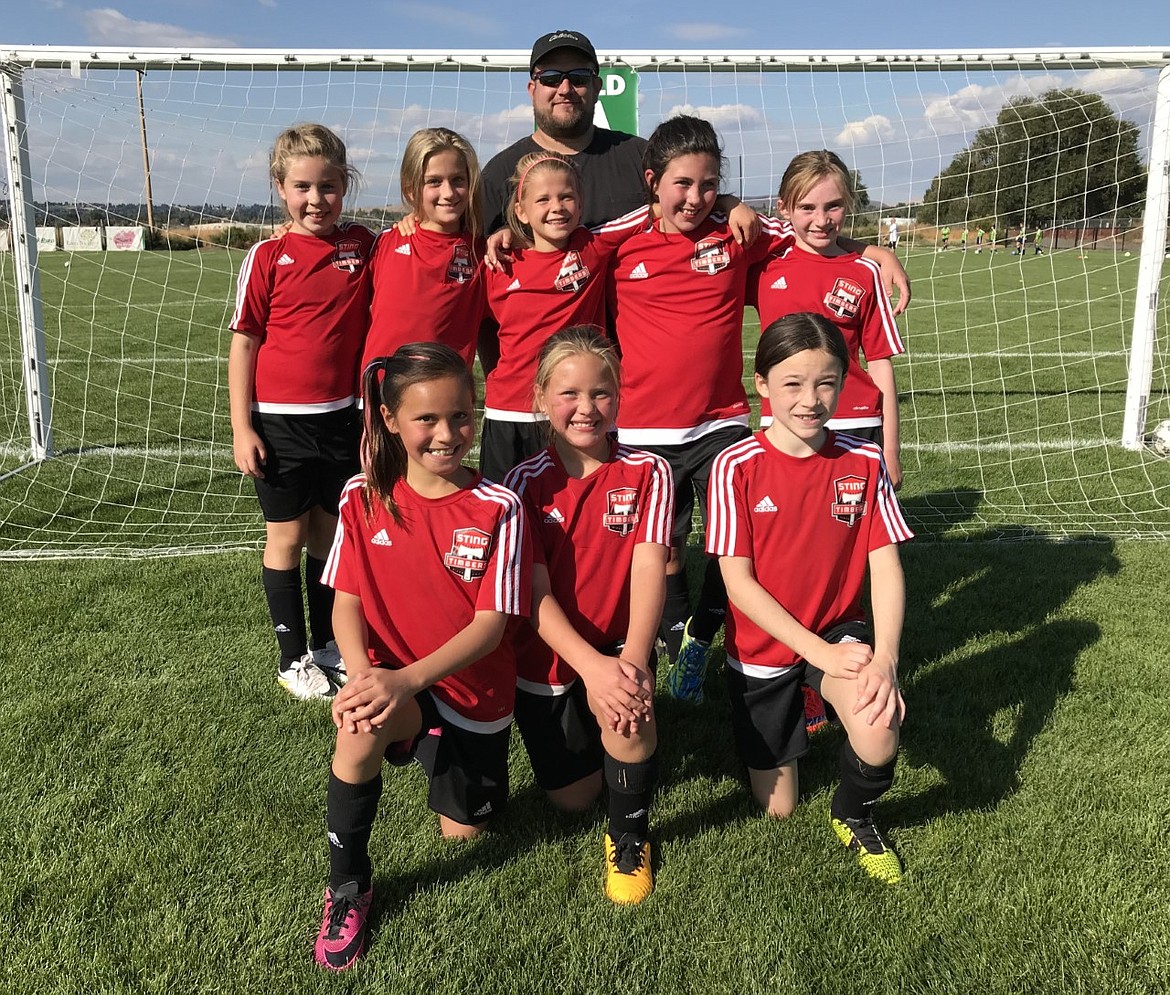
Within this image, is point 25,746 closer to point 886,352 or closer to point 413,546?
point 413,546

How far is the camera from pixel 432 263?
2975 millimetres

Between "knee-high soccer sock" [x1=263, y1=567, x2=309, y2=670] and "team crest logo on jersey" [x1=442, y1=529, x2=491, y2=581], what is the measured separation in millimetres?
1266

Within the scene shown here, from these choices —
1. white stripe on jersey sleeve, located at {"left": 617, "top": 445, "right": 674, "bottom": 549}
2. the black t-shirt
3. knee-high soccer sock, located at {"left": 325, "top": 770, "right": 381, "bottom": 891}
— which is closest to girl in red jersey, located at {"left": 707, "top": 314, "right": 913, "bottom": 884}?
white stripe on jersey sleeve, located at {"left": 617, "top": 445, "right": 674, "bottom": 549}

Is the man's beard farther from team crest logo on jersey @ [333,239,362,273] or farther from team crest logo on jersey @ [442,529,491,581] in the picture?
team crest logo on jersey @ [442,529,491,581]

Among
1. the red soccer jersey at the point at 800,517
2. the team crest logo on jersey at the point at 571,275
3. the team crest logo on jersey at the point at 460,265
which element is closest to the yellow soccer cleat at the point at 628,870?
the red soccer jersey at the point at 800,517

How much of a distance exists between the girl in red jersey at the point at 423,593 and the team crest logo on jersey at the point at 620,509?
265 millimetres

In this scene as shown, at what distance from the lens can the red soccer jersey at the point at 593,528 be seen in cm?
235

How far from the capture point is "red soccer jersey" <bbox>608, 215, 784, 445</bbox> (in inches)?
118

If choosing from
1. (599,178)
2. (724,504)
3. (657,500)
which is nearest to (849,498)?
(724,504)

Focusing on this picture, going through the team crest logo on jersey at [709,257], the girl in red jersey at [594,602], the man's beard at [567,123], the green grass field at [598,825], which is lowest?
the green grass field at [598,825]

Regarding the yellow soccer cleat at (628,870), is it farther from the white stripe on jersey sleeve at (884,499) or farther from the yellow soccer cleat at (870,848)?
the white stripe on jersey sleeve at (884,499)

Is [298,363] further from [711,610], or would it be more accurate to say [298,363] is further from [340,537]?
[711,610]

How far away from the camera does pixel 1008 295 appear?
17750 millimetres

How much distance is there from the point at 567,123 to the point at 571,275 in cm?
71
